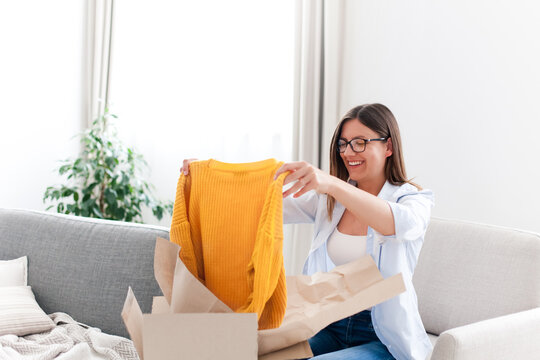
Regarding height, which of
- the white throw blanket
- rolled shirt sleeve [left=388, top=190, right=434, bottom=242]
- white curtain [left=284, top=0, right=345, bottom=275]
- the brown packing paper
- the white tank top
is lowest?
the white throw blanket

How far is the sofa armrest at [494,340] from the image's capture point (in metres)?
1.20

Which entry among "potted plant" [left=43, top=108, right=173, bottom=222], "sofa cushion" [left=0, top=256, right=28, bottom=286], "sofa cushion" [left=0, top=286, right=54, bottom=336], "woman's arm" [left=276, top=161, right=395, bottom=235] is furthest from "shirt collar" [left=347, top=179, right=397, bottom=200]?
"potted plant" [left=43, top=108, right=173, bottom=222]

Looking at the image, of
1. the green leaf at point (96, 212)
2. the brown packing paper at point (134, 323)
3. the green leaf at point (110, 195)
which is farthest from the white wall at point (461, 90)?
the brown packing paper at point (134, 323)

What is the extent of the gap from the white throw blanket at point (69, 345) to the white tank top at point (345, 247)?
2.14 ft

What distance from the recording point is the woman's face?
1.49 m

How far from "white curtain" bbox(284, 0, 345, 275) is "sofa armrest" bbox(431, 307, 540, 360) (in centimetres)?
150

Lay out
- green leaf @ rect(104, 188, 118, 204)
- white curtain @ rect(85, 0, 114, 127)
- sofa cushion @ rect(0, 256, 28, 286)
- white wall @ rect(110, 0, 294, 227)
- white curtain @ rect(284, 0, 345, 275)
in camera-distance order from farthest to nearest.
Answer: white curtain @ rect(85, 0, 114, 127) → green leaf @ rect(104, 188, 118, 204) → white wall @ rect(110, 0, 294, 227) → white curtain @ rect(284, 0, 345, 275) → sofa cushion @ rect(0, 256, 28, 286)

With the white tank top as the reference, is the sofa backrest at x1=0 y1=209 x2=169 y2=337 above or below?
below

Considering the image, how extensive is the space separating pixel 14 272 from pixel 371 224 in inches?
53.0

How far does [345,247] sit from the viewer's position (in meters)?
1.50

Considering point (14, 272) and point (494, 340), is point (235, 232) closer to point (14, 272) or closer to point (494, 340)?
point (494, 340)

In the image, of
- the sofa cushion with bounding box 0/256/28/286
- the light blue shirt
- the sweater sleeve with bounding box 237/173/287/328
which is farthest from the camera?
the sofa cushion with bounding box 0/256/28/286

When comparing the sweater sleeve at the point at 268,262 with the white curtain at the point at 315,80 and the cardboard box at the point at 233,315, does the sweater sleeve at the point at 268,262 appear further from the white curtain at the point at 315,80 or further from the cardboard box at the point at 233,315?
the white curtain at the point at 315,80

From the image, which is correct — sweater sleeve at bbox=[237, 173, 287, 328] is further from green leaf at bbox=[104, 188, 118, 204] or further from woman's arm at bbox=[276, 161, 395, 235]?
green leaf at bbox=[104, 188, 118, 204]
